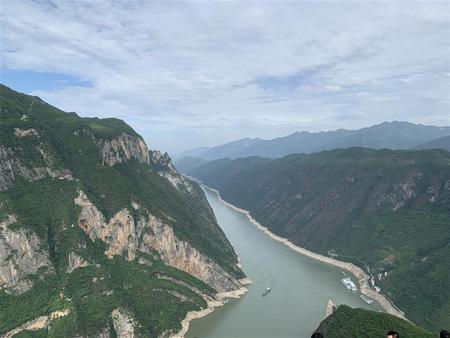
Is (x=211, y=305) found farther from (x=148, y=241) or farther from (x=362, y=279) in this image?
(x=362, y=279)

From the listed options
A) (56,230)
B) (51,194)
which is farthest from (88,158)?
(56,230)

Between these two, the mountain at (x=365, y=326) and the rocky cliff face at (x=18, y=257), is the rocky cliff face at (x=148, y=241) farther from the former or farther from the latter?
the mountain at (x=365, y=326)

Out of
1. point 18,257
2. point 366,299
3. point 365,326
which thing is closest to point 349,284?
point 366,299

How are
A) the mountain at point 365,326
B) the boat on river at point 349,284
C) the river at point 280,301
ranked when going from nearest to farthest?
the mountain at point 365,326 < the river at point 280,301 < the boat on river at point 349,284

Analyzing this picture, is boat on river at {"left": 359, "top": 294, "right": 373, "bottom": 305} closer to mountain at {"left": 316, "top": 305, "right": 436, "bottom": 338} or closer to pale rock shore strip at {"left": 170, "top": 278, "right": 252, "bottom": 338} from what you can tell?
pale rock shore strip at {"left": 170, "top": 278, "right": 252, "bottom": 338}

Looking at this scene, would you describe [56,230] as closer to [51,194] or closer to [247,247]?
[51,194]

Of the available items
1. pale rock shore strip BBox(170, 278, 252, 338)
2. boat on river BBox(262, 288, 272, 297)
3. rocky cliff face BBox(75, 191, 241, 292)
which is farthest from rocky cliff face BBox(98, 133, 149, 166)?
boat on river BBox(262, 288, 272, 297)

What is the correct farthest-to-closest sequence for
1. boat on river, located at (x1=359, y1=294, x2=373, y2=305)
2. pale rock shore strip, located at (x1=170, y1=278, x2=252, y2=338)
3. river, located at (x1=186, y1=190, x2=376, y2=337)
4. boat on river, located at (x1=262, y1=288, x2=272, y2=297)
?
boat on river, located at (x1=262, y1=288, x2=272, y2=297) < boat on river, located at (x1=359, y1=294, x2=373, y2=305) < pale rock shore strip, located at (x1=170, y1=278, x2=252, y2=338) < river, located at (x1=186, y1=190, x2=376, y2=337)

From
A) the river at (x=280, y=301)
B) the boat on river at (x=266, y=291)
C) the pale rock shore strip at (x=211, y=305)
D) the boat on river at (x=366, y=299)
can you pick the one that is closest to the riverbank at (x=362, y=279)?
the boat on river at (x=366, y=299)
